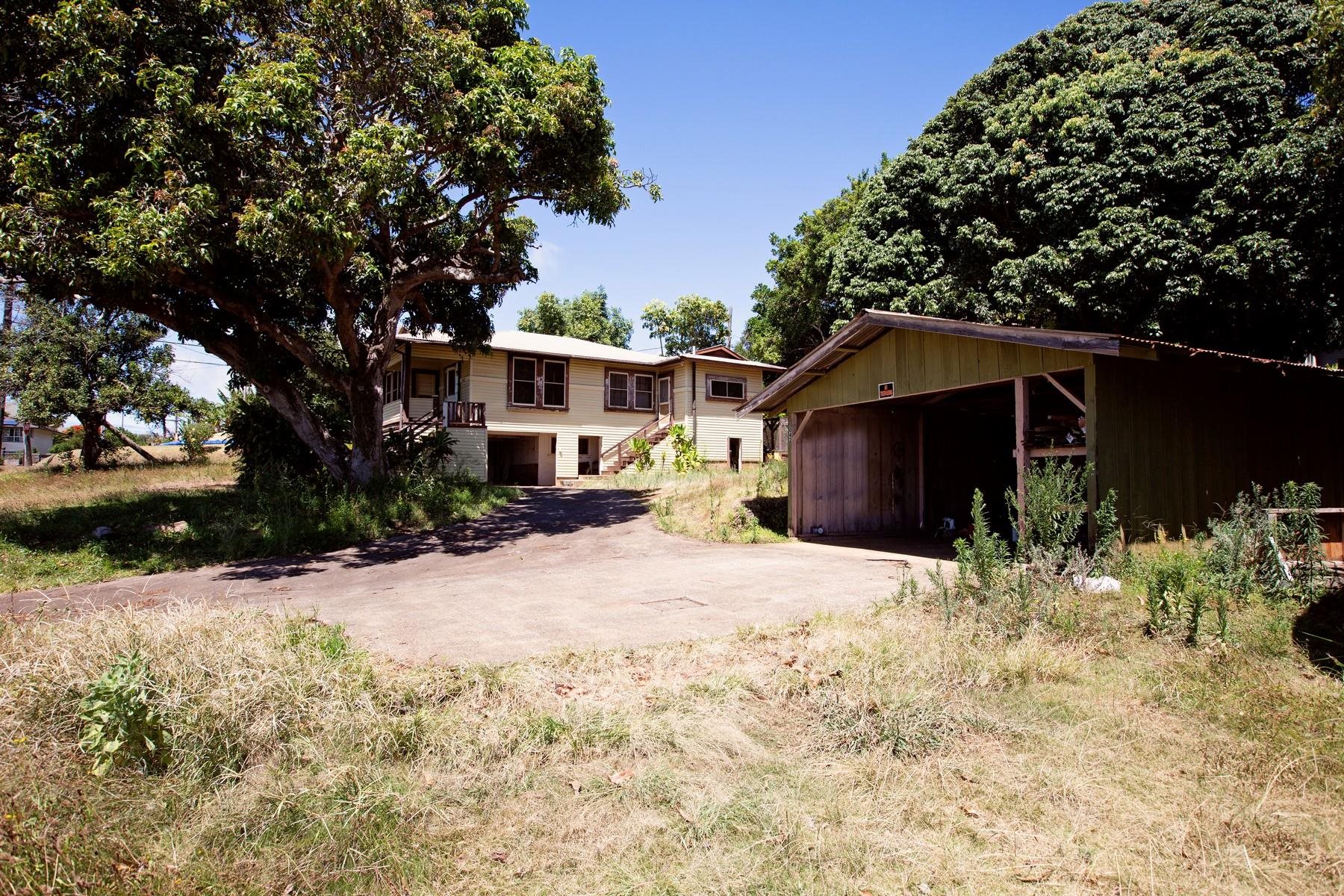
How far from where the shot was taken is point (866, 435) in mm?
15438

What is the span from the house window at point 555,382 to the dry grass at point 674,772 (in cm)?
2136

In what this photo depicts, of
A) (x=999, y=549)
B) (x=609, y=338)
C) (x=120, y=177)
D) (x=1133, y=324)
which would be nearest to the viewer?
(x=999, y=549)

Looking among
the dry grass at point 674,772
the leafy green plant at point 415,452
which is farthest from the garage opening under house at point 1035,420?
the leafy green plant at point 415,452

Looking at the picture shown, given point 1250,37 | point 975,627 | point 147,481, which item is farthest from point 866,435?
point 147,481

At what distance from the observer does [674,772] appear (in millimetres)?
3734

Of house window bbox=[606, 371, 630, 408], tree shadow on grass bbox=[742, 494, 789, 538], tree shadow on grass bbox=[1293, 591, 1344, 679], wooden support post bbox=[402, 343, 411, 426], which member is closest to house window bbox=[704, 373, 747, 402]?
house window bbox=[606, 371, 630, 408]

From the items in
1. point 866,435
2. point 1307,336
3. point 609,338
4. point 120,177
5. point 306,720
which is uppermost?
point 609,338

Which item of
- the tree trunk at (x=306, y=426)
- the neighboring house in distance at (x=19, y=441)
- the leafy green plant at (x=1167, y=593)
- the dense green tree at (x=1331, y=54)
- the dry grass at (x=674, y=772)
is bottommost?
the dry grass at (x=674, y=772)

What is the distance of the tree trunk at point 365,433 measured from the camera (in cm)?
1545

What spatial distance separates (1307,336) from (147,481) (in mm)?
29871

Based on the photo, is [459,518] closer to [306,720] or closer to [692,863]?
[306,720]

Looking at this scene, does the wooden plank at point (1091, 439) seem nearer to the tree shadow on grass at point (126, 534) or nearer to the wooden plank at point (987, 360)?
the wooden plank at point (987, 360)

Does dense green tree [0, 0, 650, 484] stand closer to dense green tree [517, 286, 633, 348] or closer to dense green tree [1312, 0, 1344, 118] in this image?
dense green tree [1312, 0, 1344, 118]

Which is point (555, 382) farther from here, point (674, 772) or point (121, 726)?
point (674, 772)
